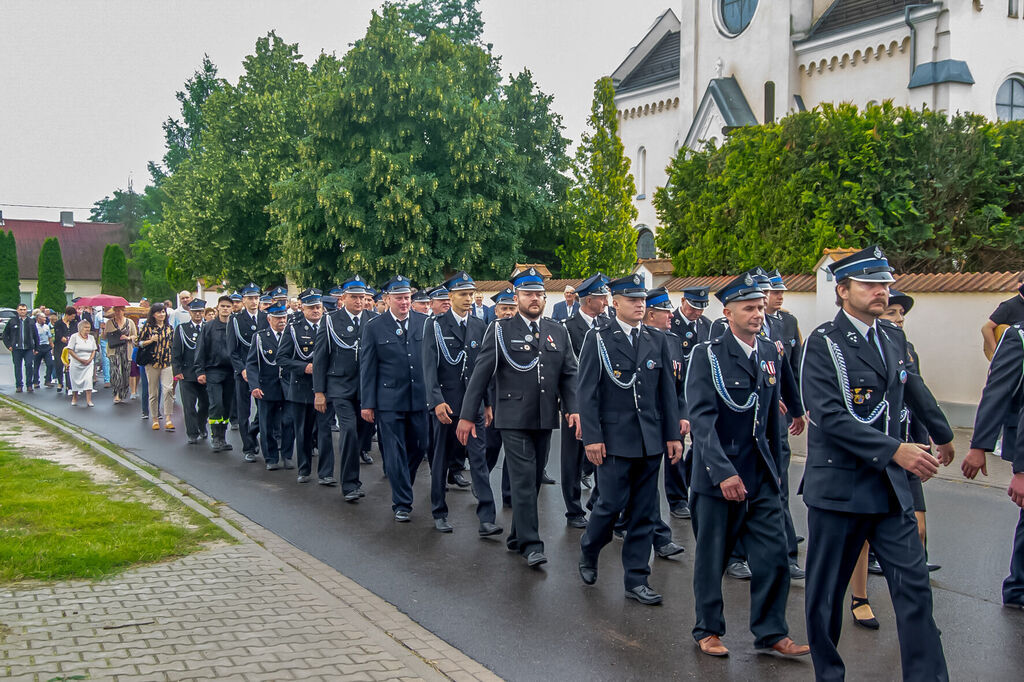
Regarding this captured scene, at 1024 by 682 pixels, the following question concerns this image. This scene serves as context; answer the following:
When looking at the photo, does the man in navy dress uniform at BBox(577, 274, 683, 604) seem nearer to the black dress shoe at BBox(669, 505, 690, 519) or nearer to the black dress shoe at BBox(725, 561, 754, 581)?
the black dress shoe at BBox(725, 561, 754, 581)

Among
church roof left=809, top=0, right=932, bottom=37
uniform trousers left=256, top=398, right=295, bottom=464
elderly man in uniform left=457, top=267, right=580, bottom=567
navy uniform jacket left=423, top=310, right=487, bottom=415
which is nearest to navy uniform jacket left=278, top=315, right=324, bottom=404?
uniform trousers left=256, top=398, right=295, bottom=464

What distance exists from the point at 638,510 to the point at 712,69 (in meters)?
34.8

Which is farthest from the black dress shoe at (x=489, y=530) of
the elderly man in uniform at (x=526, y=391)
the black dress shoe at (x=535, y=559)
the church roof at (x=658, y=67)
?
the church roof at (x=658, y=67)

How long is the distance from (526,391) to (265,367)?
18.7 feet

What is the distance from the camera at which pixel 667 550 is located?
26.2 feet

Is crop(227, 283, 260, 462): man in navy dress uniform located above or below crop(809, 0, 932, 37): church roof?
below

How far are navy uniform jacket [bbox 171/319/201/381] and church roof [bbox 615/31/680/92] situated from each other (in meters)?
32.1

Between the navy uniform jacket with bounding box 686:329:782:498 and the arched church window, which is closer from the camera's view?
the navy uniform jacket with bounding box 686:329:782:498

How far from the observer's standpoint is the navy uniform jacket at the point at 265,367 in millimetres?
12648

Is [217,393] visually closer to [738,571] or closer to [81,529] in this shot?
[81,529]

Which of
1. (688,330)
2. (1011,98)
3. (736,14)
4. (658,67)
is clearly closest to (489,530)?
(688,330)

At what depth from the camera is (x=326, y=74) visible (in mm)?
30172

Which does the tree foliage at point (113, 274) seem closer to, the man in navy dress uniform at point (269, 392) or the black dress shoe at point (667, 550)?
the man in navy dress uniform at point (269, 392)

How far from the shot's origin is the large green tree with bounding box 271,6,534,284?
28734 mm
